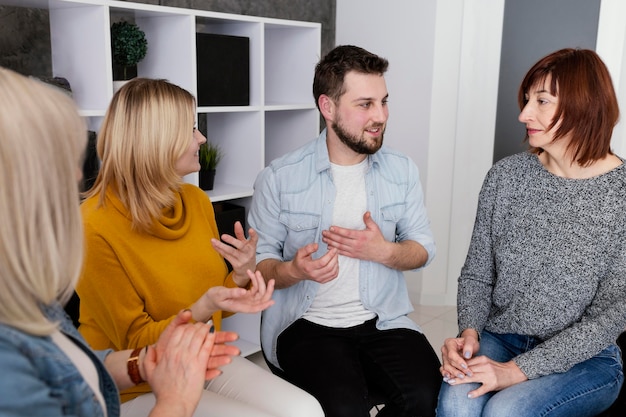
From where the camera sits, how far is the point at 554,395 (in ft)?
5.03

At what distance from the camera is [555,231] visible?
170 cm

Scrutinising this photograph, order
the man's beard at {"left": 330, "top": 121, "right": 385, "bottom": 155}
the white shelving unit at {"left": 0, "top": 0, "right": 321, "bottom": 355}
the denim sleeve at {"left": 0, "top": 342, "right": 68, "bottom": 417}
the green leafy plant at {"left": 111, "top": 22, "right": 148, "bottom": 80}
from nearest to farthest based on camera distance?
1. the denim sleeve at {"left": 0, "top": 342, "right": 68, "bottom": 417}
2. the man's beard at {"left": 330, "top": 121, "right": 385, "bottom": 155}
3. the white shelving unit at {"left": 0, "top": 0, "right": 321, "bottom": 355}
4. the green leafy plant at {"left": 111, "top": 22, "right": 148, "bottom": 80}

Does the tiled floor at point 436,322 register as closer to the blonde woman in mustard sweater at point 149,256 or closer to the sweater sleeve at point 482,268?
the sweater sleeve at point 482,268

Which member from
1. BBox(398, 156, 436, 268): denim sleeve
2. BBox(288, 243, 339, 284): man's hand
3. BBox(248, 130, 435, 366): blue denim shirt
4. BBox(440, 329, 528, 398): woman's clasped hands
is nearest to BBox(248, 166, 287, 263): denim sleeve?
BBox(248, 130, 435, 366): blue denim shirt

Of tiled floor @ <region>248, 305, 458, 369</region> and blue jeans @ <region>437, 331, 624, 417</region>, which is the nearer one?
A: blue jeans @ <region>437, 331, 624, 417</region>

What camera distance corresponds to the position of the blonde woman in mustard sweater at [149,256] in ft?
4.94

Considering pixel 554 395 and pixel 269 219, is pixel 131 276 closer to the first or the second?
pixel 269 219

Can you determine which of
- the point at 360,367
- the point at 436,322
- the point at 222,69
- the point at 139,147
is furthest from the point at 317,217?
the point at 436,322

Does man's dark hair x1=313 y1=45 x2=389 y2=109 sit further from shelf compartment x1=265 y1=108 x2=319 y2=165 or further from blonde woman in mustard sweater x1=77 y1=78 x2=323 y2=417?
shelf compartment x1=265 y1=108 x2=319 y2=165

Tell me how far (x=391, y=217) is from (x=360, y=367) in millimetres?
486

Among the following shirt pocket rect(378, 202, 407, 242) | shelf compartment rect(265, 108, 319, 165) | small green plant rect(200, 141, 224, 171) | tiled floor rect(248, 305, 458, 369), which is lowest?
tiled floor rect(248, 305, 458, 369)

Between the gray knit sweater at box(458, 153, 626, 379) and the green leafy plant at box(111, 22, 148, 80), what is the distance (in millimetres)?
1346

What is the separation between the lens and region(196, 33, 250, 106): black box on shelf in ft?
8.20

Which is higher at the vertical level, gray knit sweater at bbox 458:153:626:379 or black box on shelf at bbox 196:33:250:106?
black box on shelf at bbox 196:33:250:106
